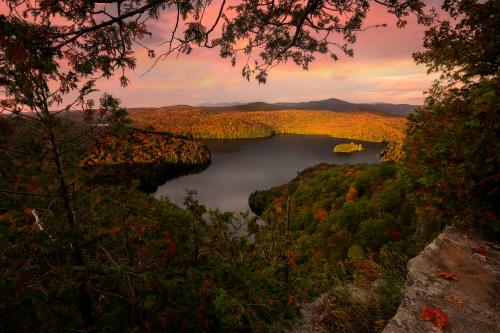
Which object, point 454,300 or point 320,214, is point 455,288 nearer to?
point 454,300

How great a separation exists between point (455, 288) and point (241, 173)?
9650cm

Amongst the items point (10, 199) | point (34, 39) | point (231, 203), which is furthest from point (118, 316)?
point (231, 203)

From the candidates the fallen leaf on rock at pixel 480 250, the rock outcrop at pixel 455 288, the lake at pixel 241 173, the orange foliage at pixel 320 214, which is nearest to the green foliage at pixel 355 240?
the orange foliage at pixel 320 214

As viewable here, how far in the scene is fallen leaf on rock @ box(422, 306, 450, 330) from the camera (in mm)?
3326

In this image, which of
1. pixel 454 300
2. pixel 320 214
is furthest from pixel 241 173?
pixel 454 300

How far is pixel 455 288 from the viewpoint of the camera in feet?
12.9

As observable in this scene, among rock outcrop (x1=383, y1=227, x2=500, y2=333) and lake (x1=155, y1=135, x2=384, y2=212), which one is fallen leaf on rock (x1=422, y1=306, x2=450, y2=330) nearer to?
rock outcrop (x1=383, y1=227, x2=500, y2=333)

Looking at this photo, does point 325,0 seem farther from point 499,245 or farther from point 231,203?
point 231,203

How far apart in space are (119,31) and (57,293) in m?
3.63

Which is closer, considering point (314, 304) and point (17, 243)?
point (17, 243)

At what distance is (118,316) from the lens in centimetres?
340

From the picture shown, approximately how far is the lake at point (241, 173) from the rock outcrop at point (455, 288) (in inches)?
1699

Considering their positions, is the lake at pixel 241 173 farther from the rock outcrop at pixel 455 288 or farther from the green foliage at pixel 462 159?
the rock outcrop at pixel 455 288

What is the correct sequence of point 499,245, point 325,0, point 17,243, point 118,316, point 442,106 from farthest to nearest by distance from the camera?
point 442,106
point 325,0
point 499,245
point 118,316
point 17,243
